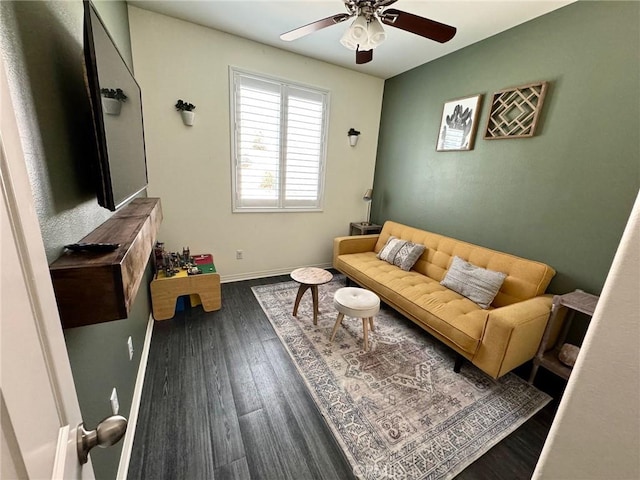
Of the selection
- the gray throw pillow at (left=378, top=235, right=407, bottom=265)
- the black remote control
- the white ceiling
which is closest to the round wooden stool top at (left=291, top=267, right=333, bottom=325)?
the gray throw pillow at (left=378, top=235, right=407, bottom=265)

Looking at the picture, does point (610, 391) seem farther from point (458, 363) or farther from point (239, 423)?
point (458, 363)

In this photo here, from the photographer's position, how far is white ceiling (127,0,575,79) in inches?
81.7

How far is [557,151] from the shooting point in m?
2.10

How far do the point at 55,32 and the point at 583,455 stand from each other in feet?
5.70

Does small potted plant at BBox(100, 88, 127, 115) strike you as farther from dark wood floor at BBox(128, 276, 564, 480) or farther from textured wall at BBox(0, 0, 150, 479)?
dark wood floor at BBox(128, 276, 564, 480)

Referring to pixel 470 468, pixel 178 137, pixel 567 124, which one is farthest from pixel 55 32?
pixel 567 124

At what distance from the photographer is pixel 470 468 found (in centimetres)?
137

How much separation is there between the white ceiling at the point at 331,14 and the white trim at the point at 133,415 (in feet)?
9.43

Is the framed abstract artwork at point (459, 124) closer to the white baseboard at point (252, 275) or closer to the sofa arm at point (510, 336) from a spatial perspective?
the sofa arm at point (510, 336)

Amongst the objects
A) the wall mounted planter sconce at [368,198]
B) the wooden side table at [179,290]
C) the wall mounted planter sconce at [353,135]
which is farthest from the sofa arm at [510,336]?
the wall mounted planter sconce at [353,135]

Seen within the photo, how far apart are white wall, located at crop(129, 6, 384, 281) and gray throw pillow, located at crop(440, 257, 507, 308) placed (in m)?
1.84

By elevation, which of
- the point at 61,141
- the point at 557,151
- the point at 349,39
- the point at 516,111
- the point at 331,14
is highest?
the point at 331,14

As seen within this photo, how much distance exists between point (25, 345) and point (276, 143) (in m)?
3.15

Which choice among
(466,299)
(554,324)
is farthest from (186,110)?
(554,324)
